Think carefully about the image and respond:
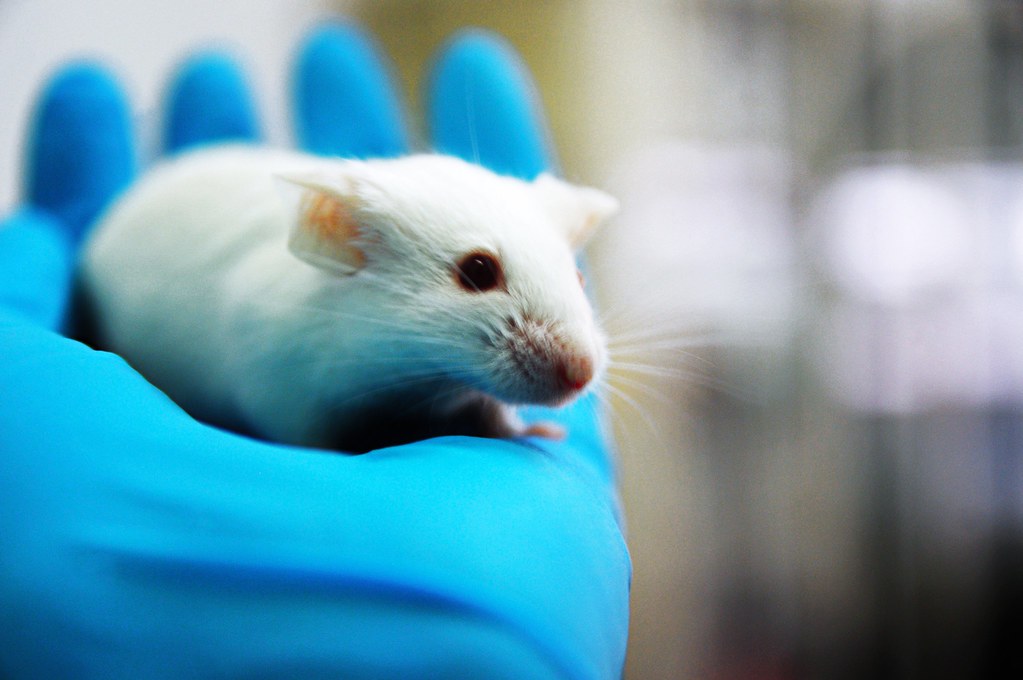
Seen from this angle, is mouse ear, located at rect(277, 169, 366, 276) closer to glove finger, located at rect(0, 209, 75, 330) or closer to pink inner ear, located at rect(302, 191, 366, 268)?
pink inner ear, located at rect(302, 191, 366, 268)

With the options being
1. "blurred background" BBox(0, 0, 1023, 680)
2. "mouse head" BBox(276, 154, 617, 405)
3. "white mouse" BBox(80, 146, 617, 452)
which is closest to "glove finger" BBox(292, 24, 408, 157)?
"blurred background" BBox(0, 0, 1023, 680)

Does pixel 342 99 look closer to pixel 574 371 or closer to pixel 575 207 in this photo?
pixel 575 207

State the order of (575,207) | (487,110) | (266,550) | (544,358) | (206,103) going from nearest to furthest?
(266,550)
(544,358)
(575,207)
(487,110)
(206,103)

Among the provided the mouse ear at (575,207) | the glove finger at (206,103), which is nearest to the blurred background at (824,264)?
the glove finger at (206,103)

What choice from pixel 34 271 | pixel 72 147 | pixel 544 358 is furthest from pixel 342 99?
pixel 544 358

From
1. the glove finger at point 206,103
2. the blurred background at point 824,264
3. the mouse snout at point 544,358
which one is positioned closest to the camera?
the mouse snout at point 544,358

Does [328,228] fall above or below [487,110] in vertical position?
below

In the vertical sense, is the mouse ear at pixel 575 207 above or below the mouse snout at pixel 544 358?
above

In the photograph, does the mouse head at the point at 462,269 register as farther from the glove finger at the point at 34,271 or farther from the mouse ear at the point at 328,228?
the glove finger at the point at 34,271
